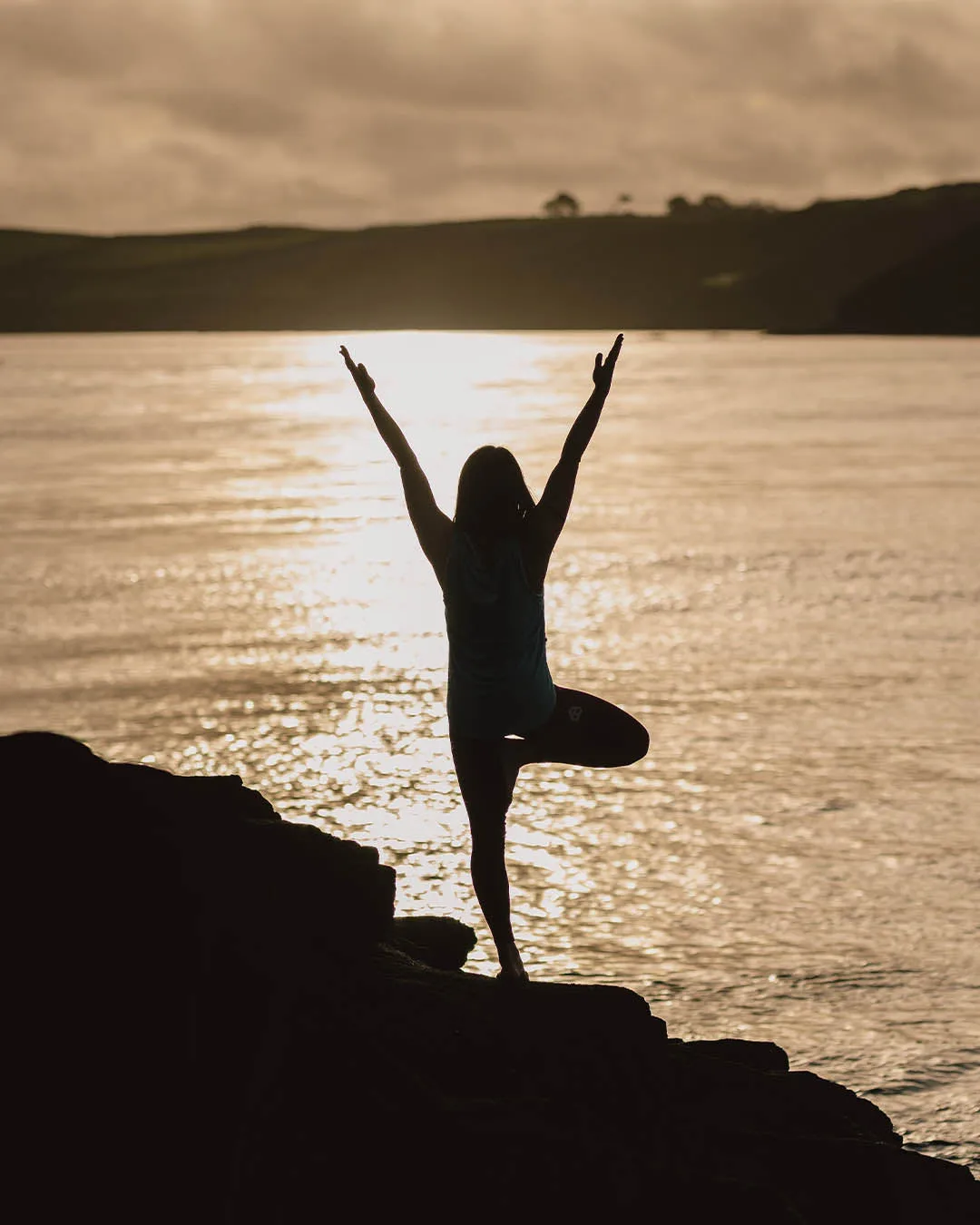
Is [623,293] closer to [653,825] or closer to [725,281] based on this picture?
[725,281]

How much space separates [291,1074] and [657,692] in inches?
424

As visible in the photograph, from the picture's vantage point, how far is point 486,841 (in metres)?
6.07

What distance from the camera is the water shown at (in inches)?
384

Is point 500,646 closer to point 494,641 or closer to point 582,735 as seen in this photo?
point 494,641

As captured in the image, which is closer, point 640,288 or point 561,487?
point 561,487

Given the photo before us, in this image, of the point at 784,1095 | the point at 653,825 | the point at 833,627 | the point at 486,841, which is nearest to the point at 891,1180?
the point at 784,1095

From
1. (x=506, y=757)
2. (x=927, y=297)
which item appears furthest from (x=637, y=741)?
(x=927, y=297)

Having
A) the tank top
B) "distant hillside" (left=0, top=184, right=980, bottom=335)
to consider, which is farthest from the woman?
"distant hillside" (left=0, top=184, right=980, bottom=335)

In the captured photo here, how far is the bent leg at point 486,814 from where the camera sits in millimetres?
5996

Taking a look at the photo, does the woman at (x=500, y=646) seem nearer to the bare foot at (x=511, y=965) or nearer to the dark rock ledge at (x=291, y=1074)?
the bare foot at (x=511, y=965)

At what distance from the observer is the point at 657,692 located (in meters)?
15.8

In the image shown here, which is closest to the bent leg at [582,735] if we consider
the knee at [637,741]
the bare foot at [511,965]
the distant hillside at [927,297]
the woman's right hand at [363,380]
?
the knee at [637,741]

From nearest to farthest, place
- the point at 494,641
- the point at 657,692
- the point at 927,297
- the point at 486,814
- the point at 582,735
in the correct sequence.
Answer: the point at 494,641 < the point at 486,814 < the point at 582,735 < the point at 657,692 < the point at 927,297

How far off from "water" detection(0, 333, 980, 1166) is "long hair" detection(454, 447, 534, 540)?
3739 mm
